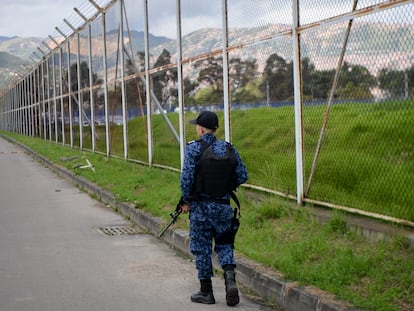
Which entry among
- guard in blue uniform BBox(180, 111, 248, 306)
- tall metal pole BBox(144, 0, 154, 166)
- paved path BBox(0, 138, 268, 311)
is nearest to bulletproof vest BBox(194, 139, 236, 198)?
guard in blue uniform BBox(180, 111, 248, 306)

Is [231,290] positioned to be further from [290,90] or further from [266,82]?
[266,82]

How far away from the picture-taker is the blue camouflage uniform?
4.95 m

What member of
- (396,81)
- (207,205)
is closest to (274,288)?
(207,205)

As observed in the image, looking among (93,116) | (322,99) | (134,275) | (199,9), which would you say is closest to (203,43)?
(199,9)

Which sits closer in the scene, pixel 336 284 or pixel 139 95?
pixel 336 284

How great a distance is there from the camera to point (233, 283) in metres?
4.86

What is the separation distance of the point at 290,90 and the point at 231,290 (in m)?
3.23

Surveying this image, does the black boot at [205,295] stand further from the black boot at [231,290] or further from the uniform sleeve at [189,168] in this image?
the uniform sleeve at [189,168]

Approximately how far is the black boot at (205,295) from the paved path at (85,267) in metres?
0.06

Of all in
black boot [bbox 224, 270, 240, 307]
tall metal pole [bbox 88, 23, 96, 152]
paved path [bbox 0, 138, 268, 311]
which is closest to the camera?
black boot [bbox 224, 270, 240, 307]

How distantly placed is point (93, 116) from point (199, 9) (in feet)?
32.2

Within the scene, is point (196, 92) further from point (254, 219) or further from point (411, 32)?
point (411, 32)

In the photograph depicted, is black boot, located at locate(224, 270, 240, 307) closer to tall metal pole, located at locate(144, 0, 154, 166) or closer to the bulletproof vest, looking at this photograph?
the bulletproof vest

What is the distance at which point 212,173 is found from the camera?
4926mm
